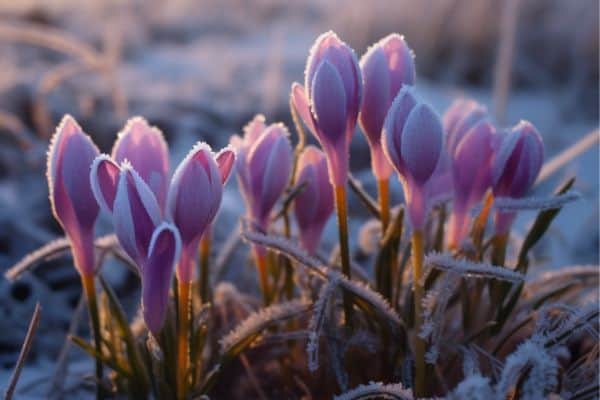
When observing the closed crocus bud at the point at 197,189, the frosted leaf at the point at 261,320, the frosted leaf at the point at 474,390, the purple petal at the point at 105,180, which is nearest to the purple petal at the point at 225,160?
the closed crocus bud at the point at 197,189

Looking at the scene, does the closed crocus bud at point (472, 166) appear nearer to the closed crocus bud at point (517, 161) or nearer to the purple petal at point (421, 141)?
the closed crocus bud at point (517, 161)

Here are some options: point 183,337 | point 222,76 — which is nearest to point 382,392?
point 183,337

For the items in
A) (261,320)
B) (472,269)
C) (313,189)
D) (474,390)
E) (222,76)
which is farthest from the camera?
(222,76)

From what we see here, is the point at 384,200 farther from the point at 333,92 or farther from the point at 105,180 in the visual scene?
the point at 105,180

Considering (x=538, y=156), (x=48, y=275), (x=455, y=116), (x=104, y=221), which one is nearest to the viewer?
(x=538, y=156)

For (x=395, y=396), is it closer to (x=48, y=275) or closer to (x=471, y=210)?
(x=471, y=210)

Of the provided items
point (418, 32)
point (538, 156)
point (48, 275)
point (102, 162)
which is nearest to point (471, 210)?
point (538, 156)
